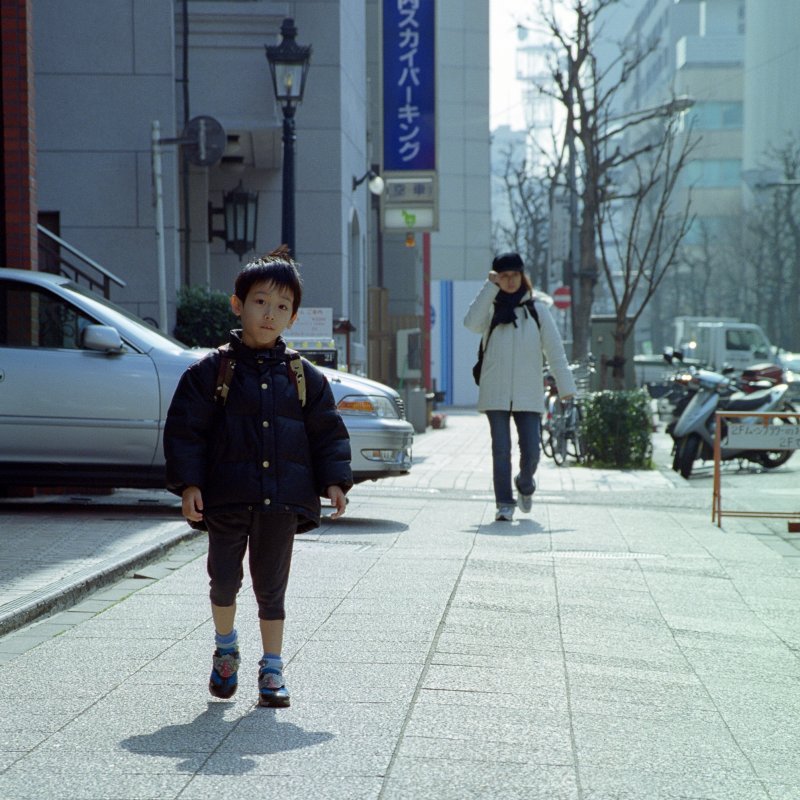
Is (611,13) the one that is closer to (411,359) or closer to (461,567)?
(411,359)

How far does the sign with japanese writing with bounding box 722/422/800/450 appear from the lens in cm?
1088

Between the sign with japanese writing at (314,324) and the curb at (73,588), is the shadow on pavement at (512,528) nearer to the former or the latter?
the curb at (73,588)

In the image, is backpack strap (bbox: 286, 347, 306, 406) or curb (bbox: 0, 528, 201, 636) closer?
backpack strap (bbox: 286, 347, 306, 406)

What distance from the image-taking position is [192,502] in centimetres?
459

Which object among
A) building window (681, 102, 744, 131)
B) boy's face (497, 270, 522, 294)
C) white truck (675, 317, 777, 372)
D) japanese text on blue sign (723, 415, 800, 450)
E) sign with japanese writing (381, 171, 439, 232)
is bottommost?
white truck (675, 317, 777, 372)

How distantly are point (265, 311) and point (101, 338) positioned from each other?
520 centimetres

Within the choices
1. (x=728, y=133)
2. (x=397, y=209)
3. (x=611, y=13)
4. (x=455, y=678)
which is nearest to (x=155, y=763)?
(x=455, y=678)

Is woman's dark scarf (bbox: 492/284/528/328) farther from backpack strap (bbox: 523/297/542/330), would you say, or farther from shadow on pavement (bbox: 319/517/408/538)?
shadow on pavement (bbox: 319/517/408/538)

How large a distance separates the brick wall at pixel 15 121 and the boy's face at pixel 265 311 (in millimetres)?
6854

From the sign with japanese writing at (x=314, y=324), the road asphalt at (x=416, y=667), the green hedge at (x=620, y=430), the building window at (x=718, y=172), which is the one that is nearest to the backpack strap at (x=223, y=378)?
the road asphalt at (x=416, y=667)

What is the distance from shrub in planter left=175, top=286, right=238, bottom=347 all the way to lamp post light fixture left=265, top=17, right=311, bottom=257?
2336 mm

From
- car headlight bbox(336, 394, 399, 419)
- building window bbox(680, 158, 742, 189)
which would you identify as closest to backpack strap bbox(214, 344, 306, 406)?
car headlight bbox(336, 394, 399, 419)

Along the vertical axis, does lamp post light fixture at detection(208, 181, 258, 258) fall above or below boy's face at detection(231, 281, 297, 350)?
above

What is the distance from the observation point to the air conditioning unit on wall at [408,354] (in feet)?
93.4
